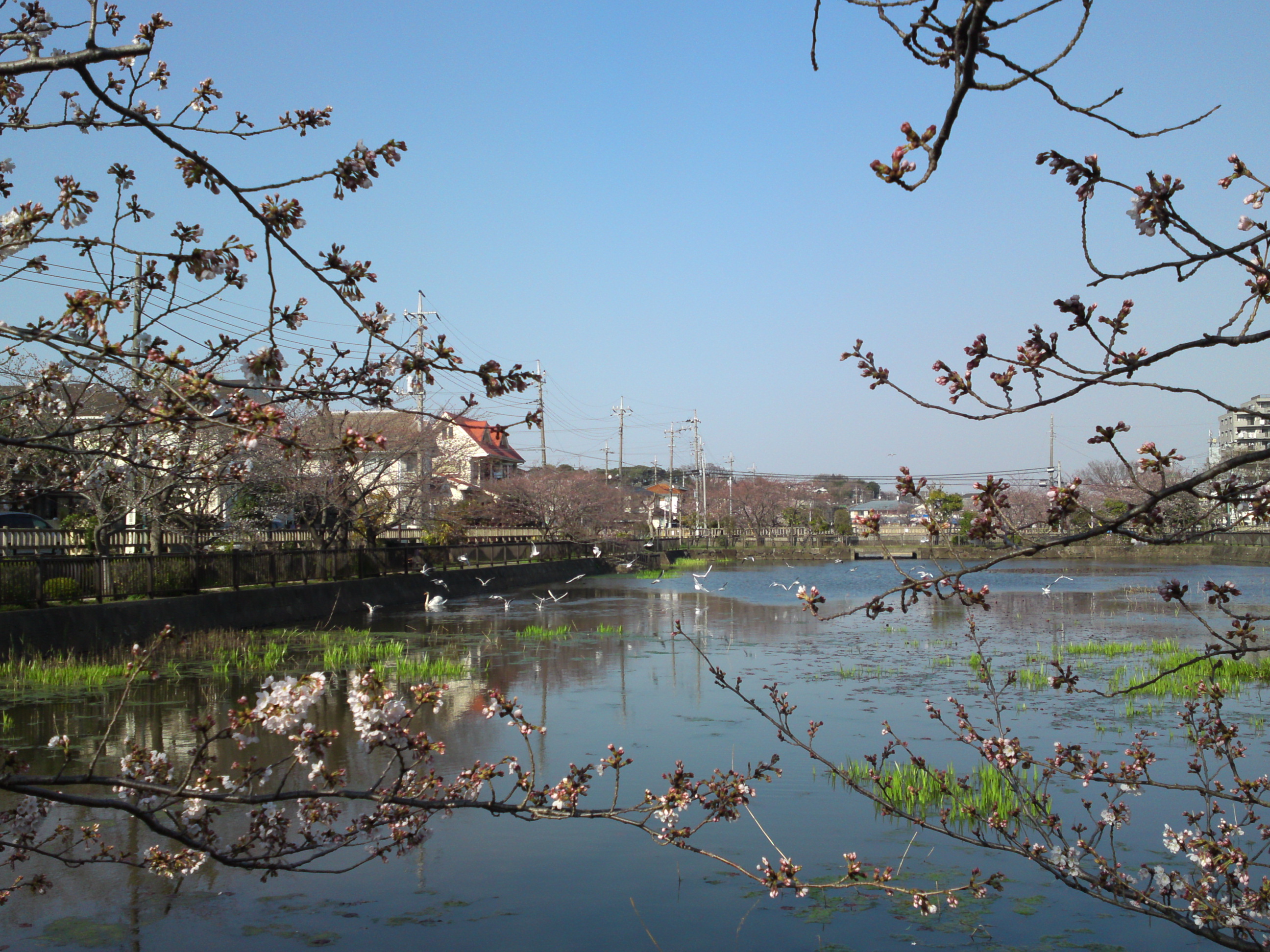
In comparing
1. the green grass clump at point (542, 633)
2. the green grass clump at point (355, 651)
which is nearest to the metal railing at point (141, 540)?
the green grass clump at point (355, 651)

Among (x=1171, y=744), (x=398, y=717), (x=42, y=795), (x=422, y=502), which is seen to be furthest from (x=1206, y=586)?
(x=422, y=502)

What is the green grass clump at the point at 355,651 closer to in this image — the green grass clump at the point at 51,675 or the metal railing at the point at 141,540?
the green grass clump at the point at 51,675

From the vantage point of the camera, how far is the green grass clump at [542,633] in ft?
60.8

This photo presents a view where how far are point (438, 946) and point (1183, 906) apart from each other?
3914mm

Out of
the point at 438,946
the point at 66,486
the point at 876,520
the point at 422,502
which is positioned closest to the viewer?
the point at 876,520

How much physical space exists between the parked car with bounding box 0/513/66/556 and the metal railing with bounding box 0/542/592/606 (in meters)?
1.34

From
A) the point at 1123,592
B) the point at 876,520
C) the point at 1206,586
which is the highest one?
the point at 876,520

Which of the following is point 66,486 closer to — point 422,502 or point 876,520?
point 876,520

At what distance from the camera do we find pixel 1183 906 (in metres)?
5.19

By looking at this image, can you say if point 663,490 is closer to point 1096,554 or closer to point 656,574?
point 1096,554

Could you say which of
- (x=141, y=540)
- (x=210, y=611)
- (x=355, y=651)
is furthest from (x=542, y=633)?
(x=141, y=540)

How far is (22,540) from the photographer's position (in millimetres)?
17297

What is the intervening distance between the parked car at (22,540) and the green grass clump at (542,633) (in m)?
8.37

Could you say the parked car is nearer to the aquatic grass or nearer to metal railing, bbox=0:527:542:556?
metal railing, bbox=0:527:542:556
